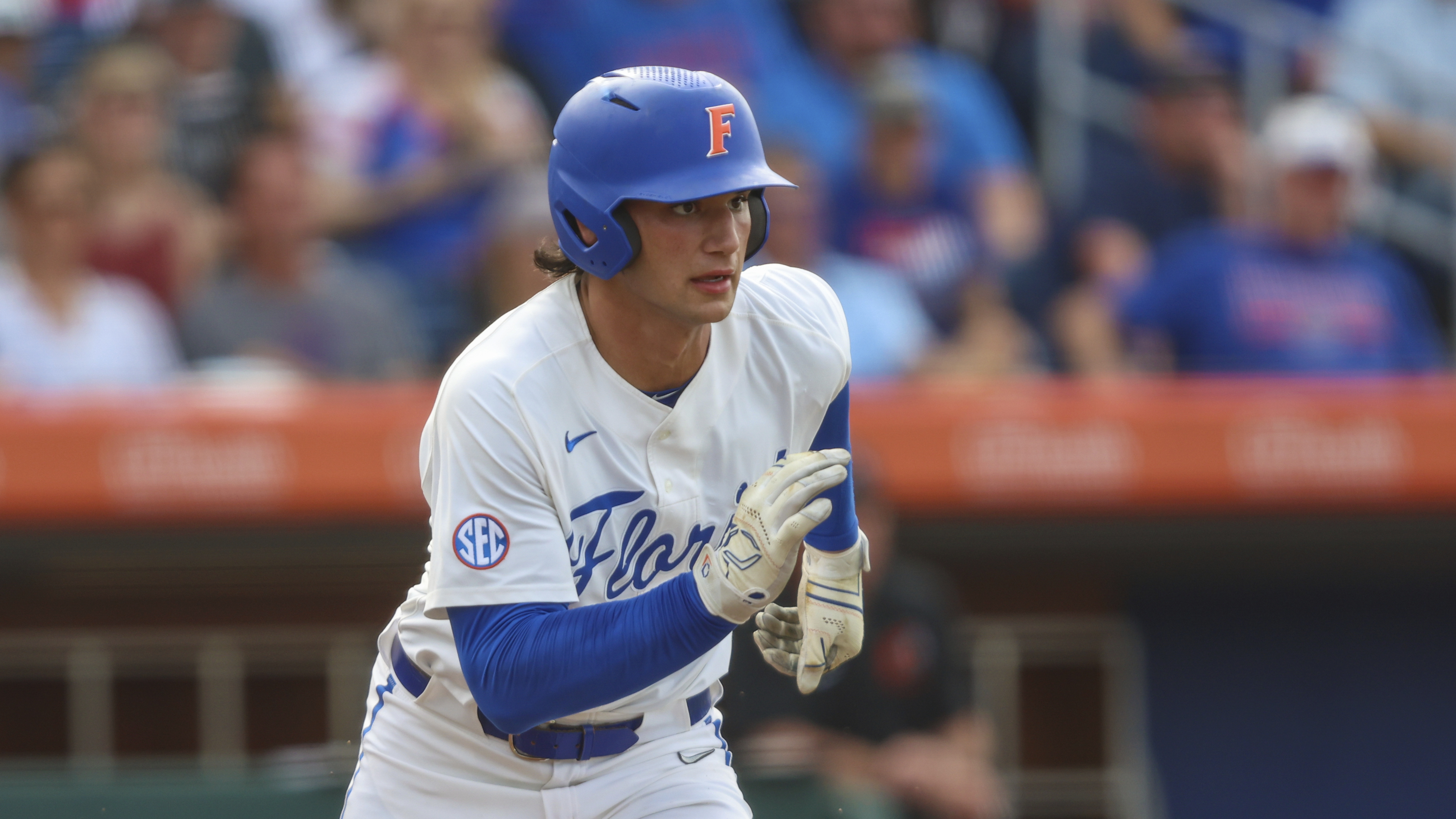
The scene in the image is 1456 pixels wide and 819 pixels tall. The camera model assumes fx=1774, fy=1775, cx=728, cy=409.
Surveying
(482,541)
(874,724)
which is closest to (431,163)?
(874,724)

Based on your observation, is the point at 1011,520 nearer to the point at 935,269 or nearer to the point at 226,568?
the point at 935,269

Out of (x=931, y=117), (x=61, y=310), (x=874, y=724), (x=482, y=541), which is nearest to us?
(x=482, y=541)

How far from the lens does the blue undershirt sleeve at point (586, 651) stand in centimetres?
246

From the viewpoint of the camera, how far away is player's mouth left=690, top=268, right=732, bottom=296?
103 inches

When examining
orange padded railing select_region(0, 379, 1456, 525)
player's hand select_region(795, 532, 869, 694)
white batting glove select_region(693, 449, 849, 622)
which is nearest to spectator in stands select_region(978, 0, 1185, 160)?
orange padded railing select_region(0, 379, 1456, 525)

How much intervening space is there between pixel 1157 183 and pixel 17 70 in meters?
4.49

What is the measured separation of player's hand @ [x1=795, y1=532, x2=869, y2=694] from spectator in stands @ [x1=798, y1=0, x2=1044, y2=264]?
3892 mm

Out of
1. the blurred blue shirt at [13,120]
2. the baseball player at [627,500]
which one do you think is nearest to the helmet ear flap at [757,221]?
the baseball player at [627,500]

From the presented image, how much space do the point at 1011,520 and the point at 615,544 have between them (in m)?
3.06

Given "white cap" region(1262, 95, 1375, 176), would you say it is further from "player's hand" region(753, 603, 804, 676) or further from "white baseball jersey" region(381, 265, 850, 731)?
"player's hand" region(753, 603, 804, 676)

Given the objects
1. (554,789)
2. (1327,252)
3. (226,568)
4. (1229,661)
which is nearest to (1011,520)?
(1229,661)

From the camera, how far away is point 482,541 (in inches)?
102

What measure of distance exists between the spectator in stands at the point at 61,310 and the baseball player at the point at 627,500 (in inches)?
119

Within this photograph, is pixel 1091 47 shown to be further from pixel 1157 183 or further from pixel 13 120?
pixel 13 120
